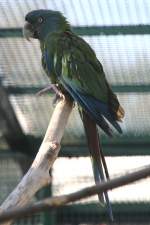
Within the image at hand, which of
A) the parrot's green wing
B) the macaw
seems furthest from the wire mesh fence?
the parrot's green wing

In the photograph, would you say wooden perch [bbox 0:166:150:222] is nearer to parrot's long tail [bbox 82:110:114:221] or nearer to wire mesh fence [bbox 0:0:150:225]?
parrot's long tail [bbox 82:110:114:221]

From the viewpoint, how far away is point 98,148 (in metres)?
1.50

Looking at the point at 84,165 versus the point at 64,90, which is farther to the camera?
the point at 84,165

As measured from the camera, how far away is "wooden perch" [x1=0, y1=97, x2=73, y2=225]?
3.34 feet

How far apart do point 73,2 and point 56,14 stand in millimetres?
160

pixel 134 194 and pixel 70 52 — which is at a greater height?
pixel 70 52

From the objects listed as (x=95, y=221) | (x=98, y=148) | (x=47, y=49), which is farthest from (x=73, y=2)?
(x=95, y=221)

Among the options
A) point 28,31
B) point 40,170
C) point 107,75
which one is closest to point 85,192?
point 40,170

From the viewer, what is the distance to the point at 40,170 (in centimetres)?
111

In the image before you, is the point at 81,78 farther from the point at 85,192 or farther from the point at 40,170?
the point at 85,192

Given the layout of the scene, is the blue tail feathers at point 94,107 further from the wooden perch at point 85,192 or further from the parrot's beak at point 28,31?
the wooden perch at point 85,192

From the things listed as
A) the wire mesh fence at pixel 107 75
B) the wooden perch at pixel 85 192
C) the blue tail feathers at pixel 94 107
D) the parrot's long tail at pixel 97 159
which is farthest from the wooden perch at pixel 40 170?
the wire mesh fence at pixel 107 75

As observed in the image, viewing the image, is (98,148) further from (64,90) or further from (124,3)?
(124,3)

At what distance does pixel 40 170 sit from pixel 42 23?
1.17 meters
